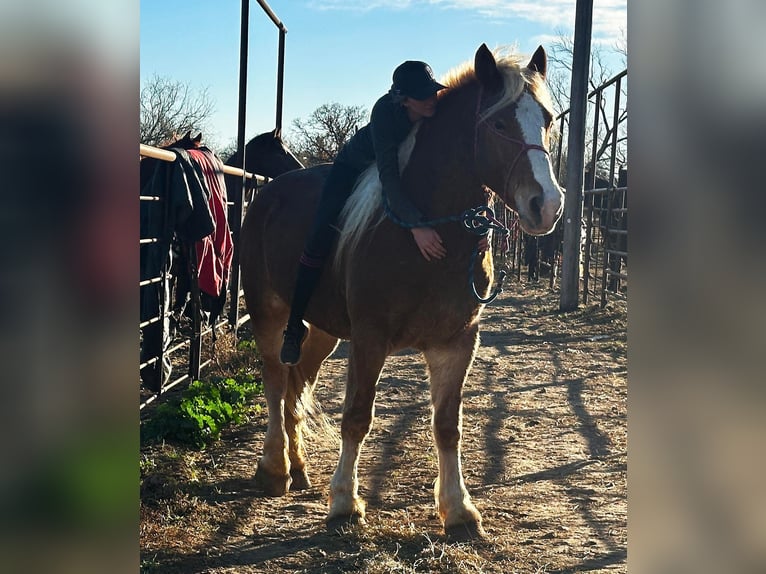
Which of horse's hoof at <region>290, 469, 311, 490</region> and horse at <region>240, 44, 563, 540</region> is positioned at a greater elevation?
horse at <region>240, 44, 563, 540</region>

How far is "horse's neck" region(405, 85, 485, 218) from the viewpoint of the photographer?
2.93 m

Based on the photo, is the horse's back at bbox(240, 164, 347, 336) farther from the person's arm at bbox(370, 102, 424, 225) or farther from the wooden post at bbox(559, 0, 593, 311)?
the wooden post at bbox(559, 0, 593, 311)

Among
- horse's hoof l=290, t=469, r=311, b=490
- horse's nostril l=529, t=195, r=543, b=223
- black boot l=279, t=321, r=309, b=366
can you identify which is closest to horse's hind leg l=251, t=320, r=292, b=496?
horse's hoof l=290, t=469, r=311, b=490

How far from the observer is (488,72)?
2822 mm

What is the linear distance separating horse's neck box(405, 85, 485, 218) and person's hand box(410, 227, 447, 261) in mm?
130

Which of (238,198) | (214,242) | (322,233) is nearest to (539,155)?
(322,233)

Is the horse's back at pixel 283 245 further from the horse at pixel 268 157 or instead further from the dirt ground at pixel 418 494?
the horse at pixel 268 157

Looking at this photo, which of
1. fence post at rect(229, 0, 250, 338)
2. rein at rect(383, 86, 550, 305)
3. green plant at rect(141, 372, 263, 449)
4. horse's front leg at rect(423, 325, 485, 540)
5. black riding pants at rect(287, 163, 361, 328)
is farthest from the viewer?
fence post at rect(229, 0, 250, 338)

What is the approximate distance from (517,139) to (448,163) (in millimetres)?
368

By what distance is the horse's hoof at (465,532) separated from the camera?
2.97 metres
